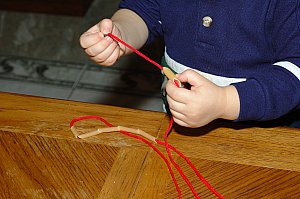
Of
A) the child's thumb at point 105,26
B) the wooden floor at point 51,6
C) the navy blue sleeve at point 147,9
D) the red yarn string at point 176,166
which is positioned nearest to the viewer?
the red yarn string at point 176,166

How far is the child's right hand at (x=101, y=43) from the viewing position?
30.3 inches

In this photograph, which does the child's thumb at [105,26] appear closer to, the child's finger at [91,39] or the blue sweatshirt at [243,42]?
the child's finger at [91,39]

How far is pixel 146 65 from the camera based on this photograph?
1.83 m

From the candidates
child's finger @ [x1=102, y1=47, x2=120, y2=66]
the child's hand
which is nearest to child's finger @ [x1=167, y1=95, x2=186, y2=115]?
the child's hand

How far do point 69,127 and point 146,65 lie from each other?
112cm

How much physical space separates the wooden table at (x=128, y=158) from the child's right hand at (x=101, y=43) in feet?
0.26

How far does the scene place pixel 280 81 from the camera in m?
0.70

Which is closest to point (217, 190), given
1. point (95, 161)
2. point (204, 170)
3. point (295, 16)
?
point (204, 170)

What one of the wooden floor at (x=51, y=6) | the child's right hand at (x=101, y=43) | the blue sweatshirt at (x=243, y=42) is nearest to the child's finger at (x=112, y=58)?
the child's right hand at (x=101, y=43)

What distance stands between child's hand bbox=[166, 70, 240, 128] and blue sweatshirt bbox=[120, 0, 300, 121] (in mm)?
18

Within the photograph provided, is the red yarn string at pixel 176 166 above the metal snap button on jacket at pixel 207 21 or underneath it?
underneath

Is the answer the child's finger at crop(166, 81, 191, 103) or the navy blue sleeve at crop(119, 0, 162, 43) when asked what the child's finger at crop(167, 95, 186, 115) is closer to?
the child's finger at crop(166, 81, 191, 103)

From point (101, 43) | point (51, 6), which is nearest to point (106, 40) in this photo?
point (101, 43)

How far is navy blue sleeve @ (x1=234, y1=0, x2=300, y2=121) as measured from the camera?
694 mm
